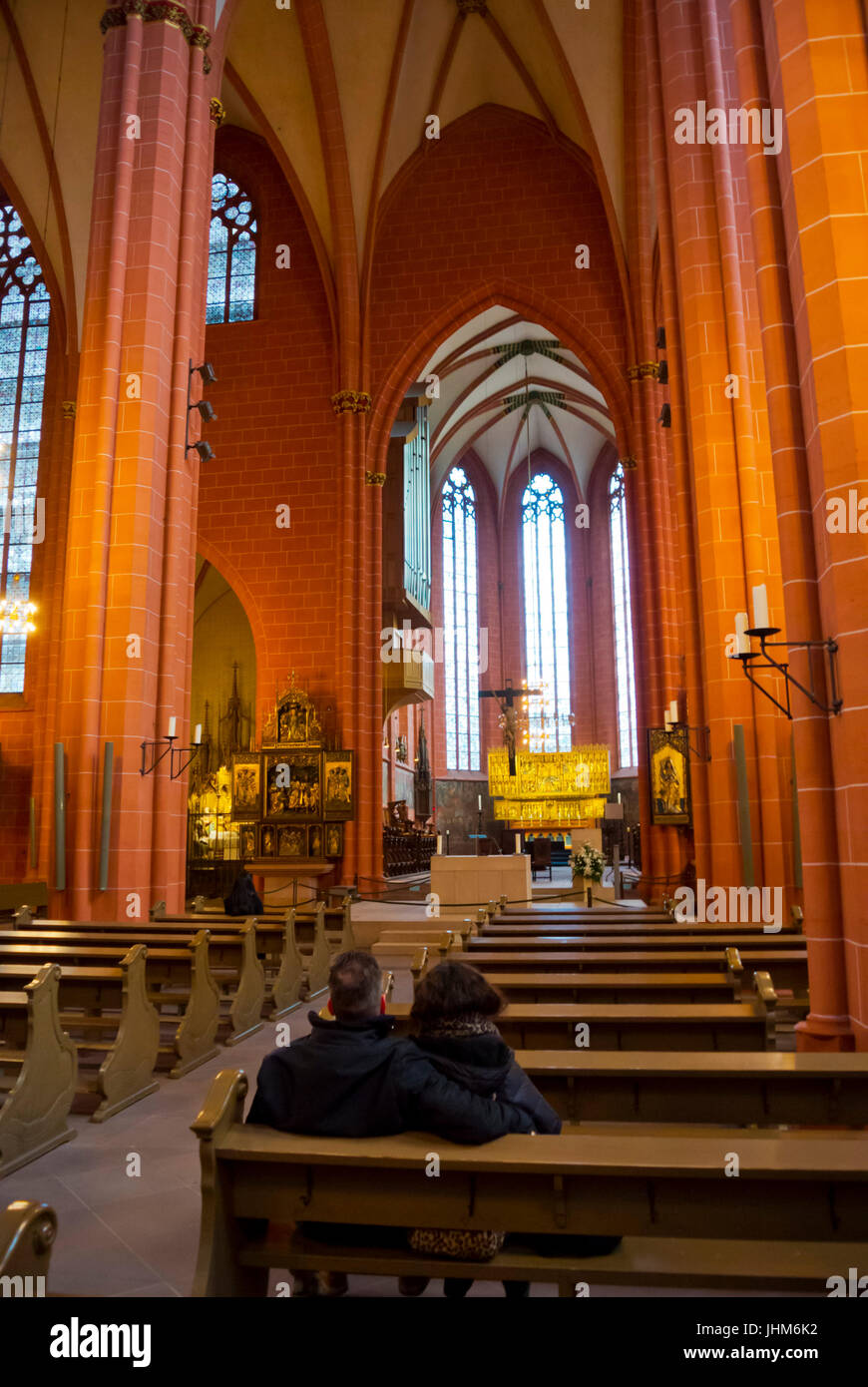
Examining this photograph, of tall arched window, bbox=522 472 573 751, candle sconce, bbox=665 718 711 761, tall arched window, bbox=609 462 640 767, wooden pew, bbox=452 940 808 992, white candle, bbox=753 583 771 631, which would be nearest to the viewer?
white candle, bbox=753 583 771 631

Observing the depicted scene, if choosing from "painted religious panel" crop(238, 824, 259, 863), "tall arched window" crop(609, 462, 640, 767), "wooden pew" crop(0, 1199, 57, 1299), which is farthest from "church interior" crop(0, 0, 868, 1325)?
"tall arched window" crop(609, 462, 640, 767)

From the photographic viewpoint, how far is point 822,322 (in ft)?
13.8

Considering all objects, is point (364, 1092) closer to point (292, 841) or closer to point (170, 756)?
point (170, 756)

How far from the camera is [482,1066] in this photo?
8.31 ft

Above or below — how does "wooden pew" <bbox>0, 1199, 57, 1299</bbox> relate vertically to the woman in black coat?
below

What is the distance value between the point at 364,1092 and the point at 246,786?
544 inches

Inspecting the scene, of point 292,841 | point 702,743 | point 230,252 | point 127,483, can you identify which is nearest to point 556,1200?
point 702,743

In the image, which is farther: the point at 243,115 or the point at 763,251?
the point at 243,115

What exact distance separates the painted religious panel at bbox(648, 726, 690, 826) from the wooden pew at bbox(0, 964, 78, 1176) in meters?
9.40

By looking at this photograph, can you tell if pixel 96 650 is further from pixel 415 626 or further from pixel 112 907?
pixel 415 626

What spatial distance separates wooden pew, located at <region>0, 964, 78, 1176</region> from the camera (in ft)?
14.2

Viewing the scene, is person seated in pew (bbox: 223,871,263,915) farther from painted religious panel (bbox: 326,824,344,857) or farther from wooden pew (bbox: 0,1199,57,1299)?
wooden pew (bbox: 0,1199,57,1299)

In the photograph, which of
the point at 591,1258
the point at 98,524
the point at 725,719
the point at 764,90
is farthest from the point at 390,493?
the point at 591,1258

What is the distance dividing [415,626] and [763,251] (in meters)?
16.2
